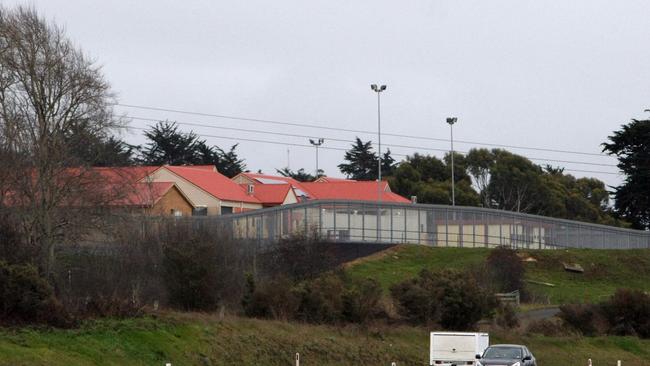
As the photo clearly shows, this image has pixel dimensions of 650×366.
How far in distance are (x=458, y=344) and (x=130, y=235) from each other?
868 inches

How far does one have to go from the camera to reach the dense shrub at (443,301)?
50.9 meters

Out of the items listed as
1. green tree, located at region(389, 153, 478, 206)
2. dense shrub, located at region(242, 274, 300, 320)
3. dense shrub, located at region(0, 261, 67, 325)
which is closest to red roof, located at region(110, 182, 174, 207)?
dense shrub, located at region(242, 274, 300, 320)

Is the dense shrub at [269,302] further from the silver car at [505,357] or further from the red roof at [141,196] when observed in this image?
the red roof at [141,196]

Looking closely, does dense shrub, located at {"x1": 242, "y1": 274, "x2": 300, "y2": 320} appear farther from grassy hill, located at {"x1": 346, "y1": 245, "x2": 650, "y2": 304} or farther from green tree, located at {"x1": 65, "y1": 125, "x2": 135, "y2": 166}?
grassy hill, located at {"x1": 346, "y1": 245, "x2": 650, "y2": 304}

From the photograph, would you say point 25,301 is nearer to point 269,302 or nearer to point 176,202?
point 269,302

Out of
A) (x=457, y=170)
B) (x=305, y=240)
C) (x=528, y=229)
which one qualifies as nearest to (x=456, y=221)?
(x=528, y=229)

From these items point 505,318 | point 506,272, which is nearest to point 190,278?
point 505,318

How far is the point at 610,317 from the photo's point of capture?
5747cm

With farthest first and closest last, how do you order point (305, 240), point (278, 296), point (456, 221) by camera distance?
1. point (456, 221)
2. point (305, 240)
3. point (278, 296)

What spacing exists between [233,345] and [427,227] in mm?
50224

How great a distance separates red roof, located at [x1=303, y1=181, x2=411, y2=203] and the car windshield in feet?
250

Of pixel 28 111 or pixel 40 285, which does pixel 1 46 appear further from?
pixel 40 285

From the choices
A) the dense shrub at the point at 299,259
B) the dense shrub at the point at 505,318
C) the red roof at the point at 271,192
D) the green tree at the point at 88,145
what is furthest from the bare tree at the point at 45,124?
the red roof at the point at 271,192

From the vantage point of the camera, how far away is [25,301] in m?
34.6
